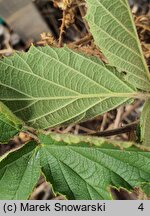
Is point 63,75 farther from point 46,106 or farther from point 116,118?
point 116,118

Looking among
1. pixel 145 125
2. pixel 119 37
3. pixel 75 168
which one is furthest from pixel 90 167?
pixel 119 37

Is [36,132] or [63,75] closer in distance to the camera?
[36,132]

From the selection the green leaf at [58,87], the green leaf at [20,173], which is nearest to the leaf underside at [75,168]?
the green leaf at [20,173]

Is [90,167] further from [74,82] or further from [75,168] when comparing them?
[74,82]

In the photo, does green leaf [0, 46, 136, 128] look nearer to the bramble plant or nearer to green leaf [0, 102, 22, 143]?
the bramble plant

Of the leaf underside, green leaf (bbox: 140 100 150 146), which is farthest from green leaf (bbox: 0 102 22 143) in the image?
green leaf (bbox: 140 100 150 146)

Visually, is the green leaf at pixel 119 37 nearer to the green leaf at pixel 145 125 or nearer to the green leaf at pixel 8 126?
the green leaf at pixel 145 125

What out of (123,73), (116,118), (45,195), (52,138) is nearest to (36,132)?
(52,138)
